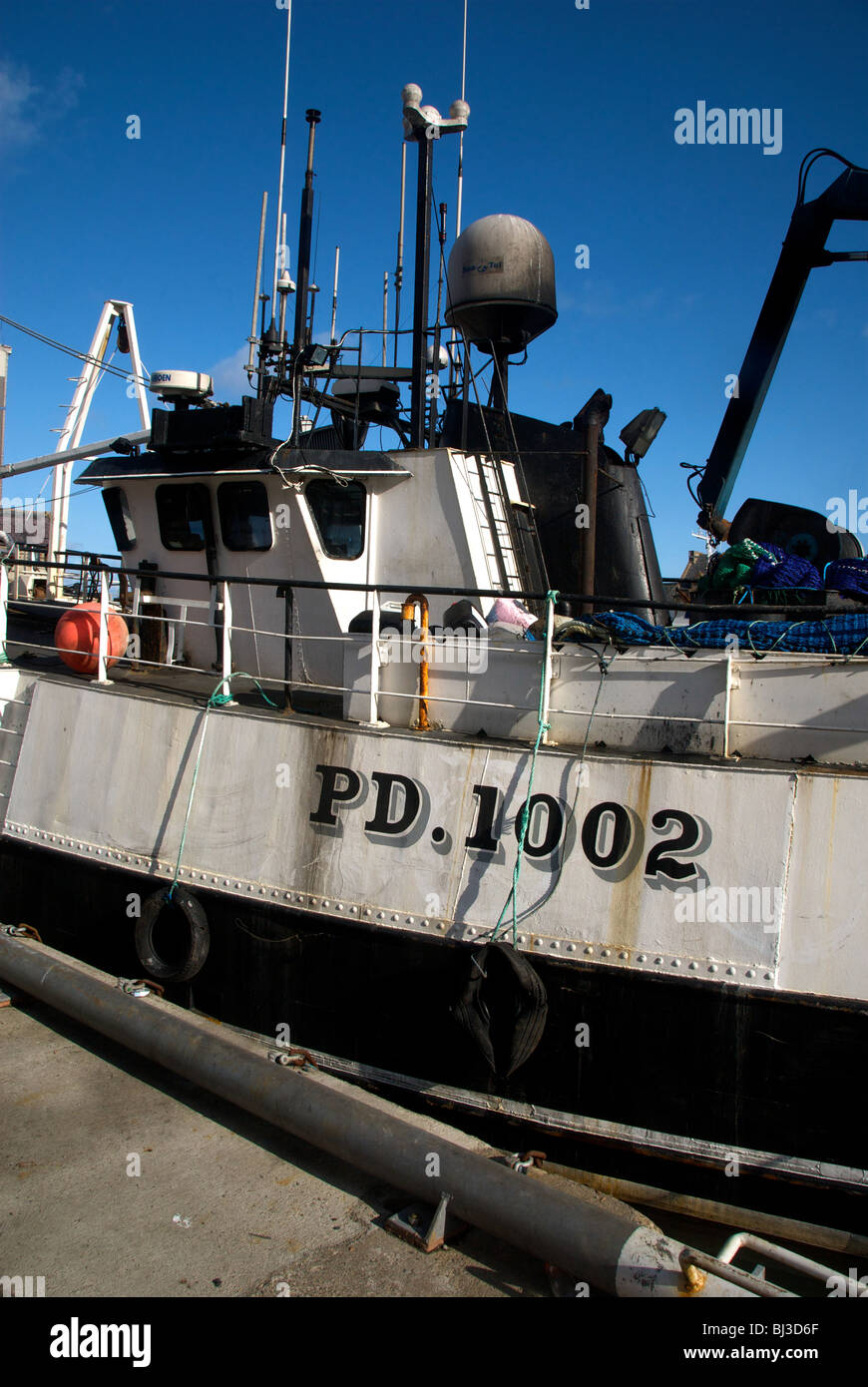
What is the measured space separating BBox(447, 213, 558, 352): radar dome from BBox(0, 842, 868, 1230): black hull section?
257 inches

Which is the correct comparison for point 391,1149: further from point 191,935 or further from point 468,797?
point 191,935

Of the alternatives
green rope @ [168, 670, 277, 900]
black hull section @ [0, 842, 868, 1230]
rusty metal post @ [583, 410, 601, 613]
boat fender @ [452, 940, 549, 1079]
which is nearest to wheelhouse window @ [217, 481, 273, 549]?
green rope @ [168, 670, 277, 900]

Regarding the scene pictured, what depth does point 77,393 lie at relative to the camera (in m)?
22.5

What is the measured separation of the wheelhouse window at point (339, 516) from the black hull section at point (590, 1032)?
2.98 m

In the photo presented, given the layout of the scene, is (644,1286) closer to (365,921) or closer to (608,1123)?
(608,1123)

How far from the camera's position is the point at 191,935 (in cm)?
570

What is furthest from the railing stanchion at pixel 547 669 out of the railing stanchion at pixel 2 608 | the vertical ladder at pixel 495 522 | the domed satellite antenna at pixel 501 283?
the domed satellite antenna at pixel 501 283

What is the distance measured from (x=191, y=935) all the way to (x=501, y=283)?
7195 mm

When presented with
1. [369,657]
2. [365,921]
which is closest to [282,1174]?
[365,921]

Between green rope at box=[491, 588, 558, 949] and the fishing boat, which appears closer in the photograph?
the fishing boat

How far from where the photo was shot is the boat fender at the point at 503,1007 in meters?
4.52

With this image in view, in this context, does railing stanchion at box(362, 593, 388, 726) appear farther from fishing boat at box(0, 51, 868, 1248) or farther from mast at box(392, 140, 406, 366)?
mast at box(392, 140, 406, 366)

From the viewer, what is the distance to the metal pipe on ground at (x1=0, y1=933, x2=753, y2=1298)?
3354 mm
